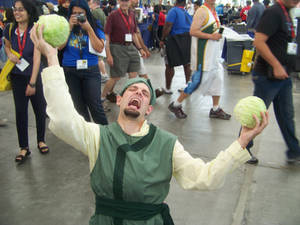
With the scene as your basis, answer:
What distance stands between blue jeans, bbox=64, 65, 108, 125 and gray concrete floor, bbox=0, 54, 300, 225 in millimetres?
603

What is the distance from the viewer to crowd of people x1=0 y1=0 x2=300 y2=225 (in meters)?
1.35

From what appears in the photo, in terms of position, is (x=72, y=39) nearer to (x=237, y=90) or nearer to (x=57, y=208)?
(x=57, y=208)

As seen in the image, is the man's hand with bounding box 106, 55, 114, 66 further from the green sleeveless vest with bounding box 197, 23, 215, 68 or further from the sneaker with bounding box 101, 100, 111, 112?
the green sleeveless vest with bounding box 197, 23, 215, 68

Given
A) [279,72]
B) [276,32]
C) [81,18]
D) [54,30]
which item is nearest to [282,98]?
[279,72]

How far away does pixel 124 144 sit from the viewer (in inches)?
55.7

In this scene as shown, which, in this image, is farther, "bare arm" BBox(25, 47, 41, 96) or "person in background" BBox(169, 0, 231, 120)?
"person in background" BBox(169, 0, 231, 120)

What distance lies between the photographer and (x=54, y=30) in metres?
1.47

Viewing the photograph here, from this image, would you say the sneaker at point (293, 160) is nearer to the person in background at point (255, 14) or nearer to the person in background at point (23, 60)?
the person in background at point (23, 60)

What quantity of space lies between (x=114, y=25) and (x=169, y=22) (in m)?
1.11

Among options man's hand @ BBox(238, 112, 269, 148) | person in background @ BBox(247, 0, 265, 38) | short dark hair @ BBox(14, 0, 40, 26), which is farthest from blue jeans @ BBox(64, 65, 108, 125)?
person in background @ BBox(247, 0, 265, 38)

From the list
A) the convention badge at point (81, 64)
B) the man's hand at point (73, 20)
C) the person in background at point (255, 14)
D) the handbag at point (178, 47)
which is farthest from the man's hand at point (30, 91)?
the person in background at point (255, 14)

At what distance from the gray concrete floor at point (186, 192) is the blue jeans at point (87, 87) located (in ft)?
1.98

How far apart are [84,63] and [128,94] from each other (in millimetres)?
1623

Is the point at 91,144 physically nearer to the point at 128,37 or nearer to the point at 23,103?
the point at 23,103
